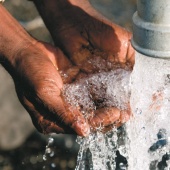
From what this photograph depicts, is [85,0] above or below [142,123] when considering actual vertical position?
above

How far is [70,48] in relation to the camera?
1266 millimetres

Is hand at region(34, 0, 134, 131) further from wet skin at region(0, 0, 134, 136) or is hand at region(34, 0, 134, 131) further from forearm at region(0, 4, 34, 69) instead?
forearm at region(0, 4, 34, 69)

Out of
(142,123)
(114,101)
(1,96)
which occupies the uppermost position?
(114,101)

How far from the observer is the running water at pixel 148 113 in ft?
3.03

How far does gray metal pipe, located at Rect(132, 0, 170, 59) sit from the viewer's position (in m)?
0.72

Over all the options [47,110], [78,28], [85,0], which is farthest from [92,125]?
[85,0]

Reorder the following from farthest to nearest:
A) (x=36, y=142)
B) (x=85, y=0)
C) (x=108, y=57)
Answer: (x=36, y=142) < (x=85, y=0) < (x=108, y=57)

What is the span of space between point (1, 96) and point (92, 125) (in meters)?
1.10

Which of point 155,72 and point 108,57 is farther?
point 108,57

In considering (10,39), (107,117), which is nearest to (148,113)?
(107,117)

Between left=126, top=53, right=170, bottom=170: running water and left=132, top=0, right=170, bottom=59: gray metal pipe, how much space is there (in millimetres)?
121

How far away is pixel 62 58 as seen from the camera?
1251mm

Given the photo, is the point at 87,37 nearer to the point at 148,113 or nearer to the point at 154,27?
the point at 148,113

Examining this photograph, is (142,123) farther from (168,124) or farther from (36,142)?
(36,142)
